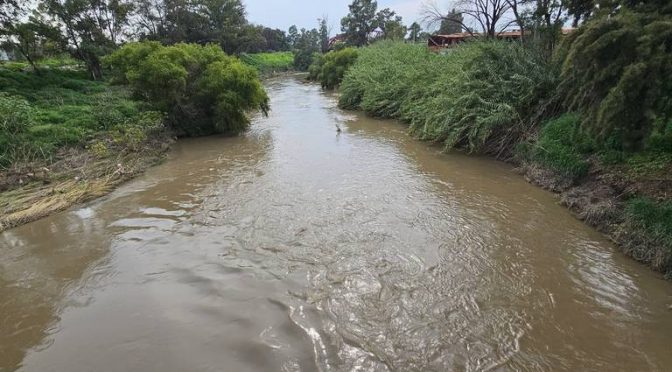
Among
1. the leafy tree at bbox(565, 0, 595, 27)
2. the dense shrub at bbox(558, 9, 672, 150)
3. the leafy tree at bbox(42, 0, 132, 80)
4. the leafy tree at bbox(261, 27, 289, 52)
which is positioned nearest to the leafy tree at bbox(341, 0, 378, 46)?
the leafy tree at bbox(261, 27, 289, 52)

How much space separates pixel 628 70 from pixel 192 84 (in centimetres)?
1430

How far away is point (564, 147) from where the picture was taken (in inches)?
371

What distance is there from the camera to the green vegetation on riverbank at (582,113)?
523 centimetres

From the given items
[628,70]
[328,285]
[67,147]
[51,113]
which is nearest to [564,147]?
[628,70]

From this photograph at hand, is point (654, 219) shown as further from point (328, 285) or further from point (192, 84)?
point (192, 84)

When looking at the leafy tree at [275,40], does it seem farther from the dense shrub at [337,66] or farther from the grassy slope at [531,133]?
the grassy slope at [531,133]

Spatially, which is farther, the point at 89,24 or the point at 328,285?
the point at 89,24

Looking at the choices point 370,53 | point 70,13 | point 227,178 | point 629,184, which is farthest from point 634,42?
point 70,13

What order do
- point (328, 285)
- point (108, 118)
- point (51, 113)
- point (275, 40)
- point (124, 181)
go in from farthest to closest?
point (275, 40) → point (108, 118) → point (51, 113) → point (124, 181) → point (328, 285)

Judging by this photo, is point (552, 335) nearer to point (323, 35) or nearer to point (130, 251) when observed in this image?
point (130, 251)

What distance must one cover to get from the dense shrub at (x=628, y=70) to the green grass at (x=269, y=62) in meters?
45.9

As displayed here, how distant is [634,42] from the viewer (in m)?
5.17

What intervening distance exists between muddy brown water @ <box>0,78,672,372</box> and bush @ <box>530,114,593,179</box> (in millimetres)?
753

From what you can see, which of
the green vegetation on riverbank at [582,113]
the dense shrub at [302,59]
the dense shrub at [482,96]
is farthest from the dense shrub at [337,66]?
the dense shrub at [302,59]
